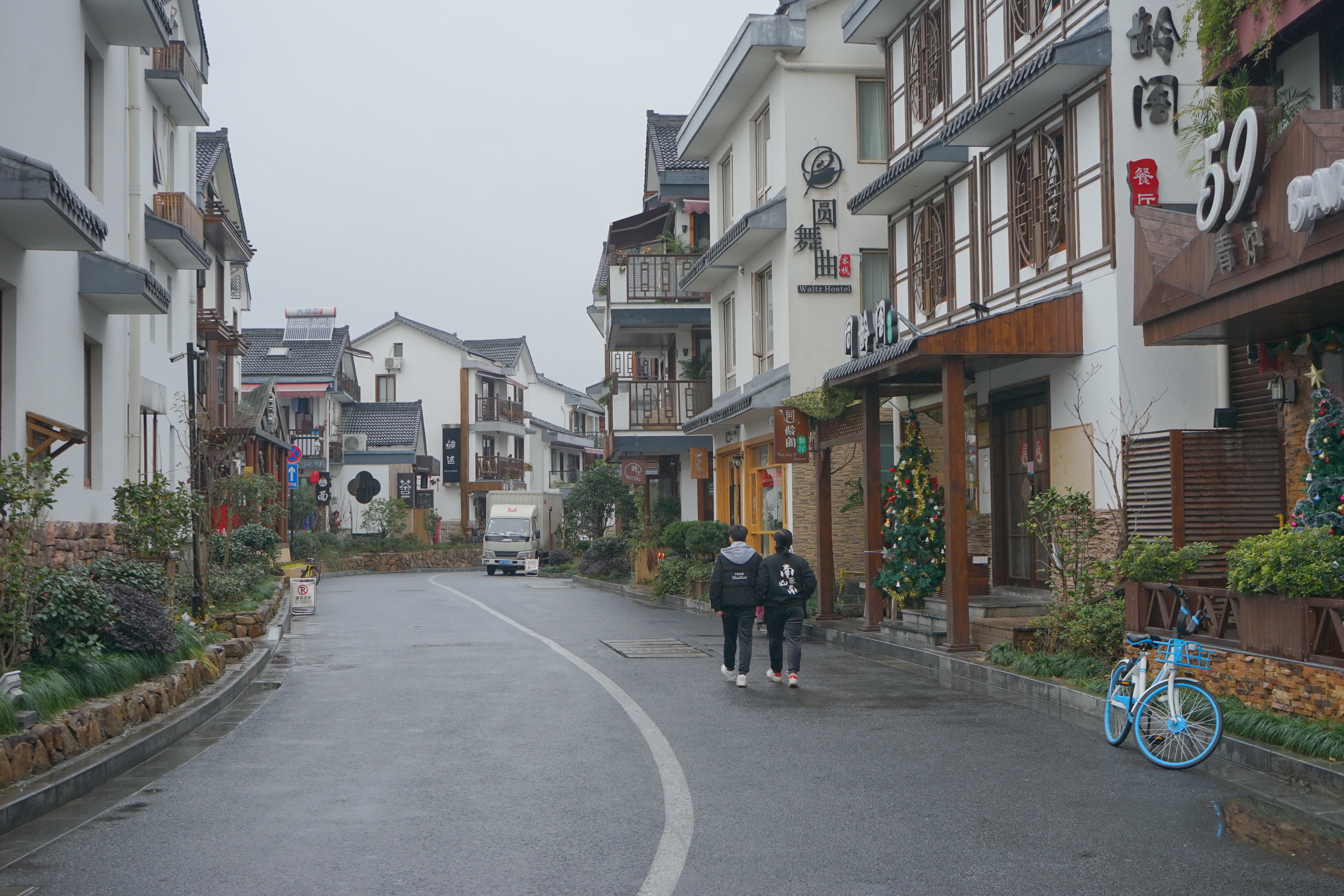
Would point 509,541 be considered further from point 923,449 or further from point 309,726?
point 309,726

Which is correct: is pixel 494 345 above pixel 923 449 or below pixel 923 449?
above

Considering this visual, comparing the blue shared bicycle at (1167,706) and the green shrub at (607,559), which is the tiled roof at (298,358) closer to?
the green shrub at (607,559)

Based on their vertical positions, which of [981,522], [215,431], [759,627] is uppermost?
[215,431]

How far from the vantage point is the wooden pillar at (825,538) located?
20531mm

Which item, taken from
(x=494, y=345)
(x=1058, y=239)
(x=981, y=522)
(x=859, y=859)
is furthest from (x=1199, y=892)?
(x=494, y=345)

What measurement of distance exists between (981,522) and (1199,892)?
13635 mm

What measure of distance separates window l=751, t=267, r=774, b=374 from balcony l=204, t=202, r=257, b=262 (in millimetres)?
15073

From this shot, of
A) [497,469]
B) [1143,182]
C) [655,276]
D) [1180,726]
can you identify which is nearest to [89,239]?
[1180,726]

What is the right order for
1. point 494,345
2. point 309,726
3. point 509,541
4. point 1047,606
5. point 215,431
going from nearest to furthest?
point 309,726, point 1047,606, point 215,431, point 509,541, point 494,345

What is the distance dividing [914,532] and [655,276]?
58.7ft

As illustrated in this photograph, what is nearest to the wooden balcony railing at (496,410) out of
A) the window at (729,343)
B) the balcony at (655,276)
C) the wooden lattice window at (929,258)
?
the balcony at (655,276)

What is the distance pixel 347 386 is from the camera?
65.7 metres

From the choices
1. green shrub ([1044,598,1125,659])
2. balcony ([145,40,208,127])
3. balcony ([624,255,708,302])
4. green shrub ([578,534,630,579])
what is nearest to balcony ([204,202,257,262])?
balcony ([145,40,208,127])

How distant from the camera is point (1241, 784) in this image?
28.1 ft
